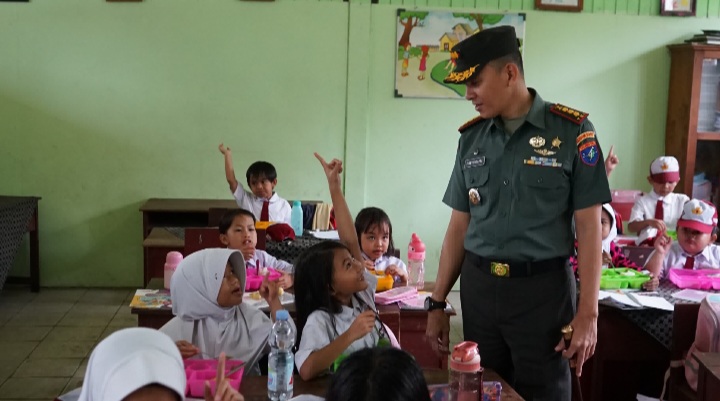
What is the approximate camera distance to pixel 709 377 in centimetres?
252

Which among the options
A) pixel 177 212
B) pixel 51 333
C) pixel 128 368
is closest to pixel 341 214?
pixel 128 368

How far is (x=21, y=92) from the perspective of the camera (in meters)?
6.30

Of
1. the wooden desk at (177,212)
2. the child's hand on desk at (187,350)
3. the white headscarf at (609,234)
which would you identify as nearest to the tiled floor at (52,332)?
the wooden desk at (177,212)

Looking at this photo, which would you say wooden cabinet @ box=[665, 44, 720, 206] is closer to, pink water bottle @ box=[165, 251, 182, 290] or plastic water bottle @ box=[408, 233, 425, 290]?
plastic water bottle @ box=[408, 233, 425, 290]

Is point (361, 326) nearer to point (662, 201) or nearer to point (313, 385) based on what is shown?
point (313, 385)

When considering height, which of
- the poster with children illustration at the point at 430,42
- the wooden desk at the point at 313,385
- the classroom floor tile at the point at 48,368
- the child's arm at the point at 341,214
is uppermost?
the poster with children illustration at the point at 430,42

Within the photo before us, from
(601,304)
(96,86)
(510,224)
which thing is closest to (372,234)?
(601,304)

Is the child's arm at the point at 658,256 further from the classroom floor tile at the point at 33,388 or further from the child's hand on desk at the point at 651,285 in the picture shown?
the classroom floor tile at the point at 33,388

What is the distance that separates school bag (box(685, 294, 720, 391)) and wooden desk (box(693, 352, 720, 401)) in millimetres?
304

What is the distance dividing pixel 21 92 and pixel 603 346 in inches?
190

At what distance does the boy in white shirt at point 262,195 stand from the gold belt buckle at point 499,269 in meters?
3.26

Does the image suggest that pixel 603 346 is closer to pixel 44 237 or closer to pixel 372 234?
pixel 372 234

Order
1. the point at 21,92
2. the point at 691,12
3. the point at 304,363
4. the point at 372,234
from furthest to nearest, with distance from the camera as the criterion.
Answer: the point at 691,12
the point at 21,92
the point at 372,234
the point at 304,363

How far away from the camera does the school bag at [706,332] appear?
2.93m
